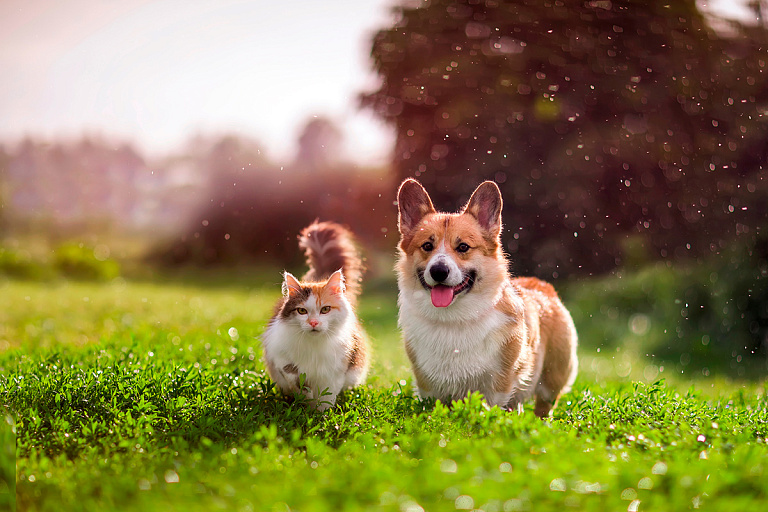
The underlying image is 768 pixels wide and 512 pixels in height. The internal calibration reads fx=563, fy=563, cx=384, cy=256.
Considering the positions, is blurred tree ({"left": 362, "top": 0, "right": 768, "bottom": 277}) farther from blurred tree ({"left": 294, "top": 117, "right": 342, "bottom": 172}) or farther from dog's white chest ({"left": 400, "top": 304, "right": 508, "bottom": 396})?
dog's white chest ({"left": 400, "top": 304, "right": 508, "bottom": 396})

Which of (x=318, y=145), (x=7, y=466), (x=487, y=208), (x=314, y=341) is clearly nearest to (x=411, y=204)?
(x=487, y=208)

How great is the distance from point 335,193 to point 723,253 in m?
6.10

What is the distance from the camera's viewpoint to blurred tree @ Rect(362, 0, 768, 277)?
7473 mm

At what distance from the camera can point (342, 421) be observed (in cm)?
388

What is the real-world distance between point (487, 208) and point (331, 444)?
191 centimetres

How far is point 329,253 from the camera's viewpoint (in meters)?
4.71

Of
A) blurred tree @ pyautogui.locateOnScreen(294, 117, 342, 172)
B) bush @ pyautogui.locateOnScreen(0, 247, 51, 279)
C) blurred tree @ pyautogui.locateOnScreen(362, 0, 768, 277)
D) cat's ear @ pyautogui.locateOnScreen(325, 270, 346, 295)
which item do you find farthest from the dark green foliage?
bush @ pyautogui.locateOnScreen(0, 247, 51, 279)

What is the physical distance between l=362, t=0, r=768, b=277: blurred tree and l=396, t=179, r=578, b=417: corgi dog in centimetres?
279

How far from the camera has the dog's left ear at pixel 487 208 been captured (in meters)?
3.93

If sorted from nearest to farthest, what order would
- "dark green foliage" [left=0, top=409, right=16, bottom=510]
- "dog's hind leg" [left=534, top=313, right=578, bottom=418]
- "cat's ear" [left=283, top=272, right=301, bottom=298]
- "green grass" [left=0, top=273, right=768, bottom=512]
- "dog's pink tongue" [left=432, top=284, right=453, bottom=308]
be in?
"green grass" [left=0, top=273, right=768, bottom=512]
"dark green foliage" [left=0, top=409, right=16, bottom=510]
"dog's pink tongue" [left=432, top=284, right=453, bottom=308]
"cat's ear" [left=283, top=272, right=301, bottom=298]
"dog's hind leg" [left=534, top=313, right=578, bottom=418]

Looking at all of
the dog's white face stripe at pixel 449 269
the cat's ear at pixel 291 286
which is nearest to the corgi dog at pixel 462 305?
the dog's white face stripe at pixel 449 269

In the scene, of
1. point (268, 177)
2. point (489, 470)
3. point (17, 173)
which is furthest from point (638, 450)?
point (17, 173)

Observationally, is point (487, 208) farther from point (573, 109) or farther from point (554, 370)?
point (573, 109)

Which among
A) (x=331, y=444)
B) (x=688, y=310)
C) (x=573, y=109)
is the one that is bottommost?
(x=688, y=310)
